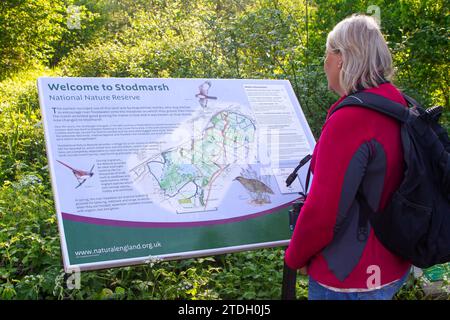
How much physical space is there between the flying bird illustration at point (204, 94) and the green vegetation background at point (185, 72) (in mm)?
1192

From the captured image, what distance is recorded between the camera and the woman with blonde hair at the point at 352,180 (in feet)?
7.28

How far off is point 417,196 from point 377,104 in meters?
0.42

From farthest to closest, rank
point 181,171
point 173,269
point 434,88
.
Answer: point 434,88
point 173,269
point 181,171

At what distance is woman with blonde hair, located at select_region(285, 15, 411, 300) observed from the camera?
222 centimetres

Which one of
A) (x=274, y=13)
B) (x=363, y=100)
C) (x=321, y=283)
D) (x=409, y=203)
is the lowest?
(x=321, y=283)

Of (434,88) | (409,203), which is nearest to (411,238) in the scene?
(409,203)

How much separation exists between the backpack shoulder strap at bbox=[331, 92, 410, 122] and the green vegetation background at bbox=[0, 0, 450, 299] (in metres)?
1.88

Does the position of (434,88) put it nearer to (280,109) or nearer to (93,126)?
(280,109)

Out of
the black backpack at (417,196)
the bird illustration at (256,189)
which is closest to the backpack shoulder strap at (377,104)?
the black backpack at (417,196)

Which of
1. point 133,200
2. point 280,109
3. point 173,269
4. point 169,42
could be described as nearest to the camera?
point 133,200

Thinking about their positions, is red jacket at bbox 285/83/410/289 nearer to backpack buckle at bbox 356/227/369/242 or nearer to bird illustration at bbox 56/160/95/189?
backpack buckle at bbox 356/227/369/242

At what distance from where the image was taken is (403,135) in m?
2.29

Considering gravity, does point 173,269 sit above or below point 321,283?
below

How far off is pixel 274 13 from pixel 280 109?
11.7 ft
